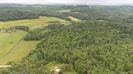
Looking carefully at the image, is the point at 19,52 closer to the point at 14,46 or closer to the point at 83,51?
the point at 14,46

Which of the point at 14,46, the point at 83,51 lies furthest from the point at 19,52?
the point at 83,51

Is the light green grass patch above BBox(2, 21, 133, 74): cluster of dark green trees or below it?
below

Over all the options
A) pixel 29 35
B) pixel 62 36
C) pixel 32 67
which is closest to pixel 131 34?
pixel 62 36

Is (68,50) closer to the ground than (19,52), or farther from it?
farther from it

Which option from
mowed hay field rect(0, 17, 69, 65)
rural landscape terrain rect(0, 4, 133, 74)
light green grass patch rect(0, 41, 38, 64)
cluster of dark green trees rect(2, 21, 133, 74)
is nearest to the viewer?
cluster of dark green trees rect(2, 21, 133, 74)

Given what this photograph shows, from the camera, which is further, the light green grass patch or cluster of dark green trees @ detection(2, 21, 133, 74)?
the light green grass patch

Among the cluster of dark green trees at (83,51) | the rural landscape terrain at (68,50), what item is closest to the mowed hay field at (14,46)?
the rural landscape terrain at (68,50)

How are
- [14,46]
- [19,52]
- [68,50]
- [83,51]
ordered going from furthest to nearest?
1. [14,46]
2. [19,52]
3. [68,50]
4. [83,51]

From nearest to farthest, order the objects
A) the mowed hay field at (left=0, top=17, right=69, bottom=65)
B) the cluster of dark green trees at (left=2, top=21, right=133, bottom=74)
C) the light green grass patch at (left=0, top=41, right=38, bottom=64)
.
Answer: the cluster of dark green trees at (left=2, top=21, right=133, bottom=74) < the light green grass patch at (left=0, top=41, right=38, bottom=64) < the mowed hay field at (left=0, top=17, right=69, bottom=65)

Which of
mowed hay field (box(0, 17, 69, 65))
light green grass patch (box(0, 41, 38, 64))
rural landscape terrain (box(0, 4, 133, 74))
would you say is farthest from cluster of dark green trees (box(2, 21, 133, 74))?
mowed hay field (box(0, 17, 69, 65))

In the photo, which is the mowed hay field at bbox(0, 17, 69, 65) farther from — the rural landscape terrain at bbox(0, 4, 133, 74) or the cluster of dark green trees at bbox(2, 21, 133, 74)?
the cluster of dark green trees at bbox(2, 21, 133, 74)
